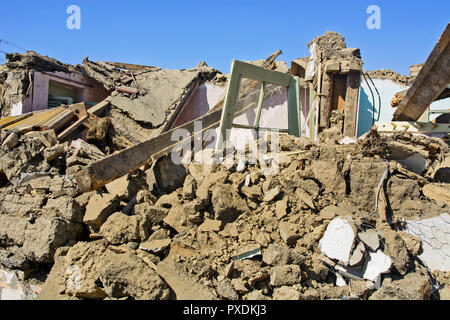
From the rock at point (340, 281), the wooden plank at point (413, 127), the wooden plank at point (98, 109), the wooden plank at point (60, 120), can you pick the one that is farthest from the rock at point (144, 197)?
the wooden plank at point (98, 109)

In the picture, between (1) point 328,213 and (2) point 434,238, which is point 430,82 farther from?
(1) point 328,213

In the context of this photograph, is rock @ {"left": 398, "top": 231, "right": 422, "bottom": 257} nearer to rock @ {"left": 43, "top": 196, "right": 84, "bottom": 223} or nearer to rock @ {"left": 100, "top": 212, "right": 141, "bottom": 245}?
rock @ {"left": 100, "top": 212, "right": 141, "bottom": 245}

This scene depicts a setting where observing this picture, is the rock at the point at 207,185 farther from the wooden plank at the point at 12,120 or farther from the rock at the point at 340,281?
the wooden plank at the point at 12,120

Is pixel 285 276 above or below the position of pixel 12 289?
above

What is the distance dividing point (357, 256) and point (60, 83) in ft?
29.5

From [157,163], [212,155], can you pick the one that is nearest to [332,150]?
[212,155]

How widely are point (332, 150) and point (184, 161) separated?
6.38 feet

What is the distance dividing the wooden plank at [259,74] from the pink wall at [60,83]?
20.6 feet

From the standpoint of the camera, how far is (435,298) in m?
2.87

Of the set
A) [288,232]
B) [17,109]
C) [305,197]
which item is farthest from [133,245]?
[17,109]

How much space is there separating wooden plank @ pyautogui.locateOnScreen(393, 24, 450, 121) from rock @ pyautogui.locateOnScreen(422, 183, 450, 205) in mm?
1290

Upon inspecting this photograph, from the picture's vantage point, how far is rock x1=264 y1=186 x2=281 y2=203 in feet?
11.6

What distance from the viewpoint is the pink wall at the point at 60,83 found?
8.11 metres

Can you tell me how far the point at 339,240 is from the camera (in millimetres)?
2967
